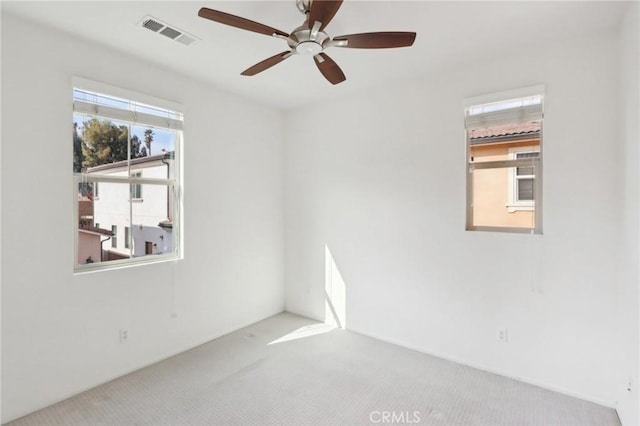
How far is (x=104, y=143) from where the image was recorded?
275cm

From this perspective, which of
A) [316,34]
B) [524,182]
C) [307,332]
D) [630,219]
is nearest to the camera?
[316,34]

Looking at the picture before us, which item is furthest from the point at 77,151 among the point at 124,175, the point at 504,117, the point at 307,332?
the point at 504,117

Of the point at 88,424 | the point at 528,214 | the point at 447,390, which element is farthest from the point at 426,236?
the point at 88,424

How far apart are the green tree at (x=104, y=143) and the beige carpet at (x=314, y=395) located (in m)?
1.83

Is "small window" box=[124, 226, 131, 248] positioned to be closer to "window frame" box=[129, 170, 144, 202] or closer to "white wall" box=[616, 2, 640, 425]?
"window frame" box=[129, 170, 144, 202]

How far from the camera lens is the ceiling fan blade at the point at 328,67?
213 cm

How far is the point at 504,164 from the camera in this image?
113 inches

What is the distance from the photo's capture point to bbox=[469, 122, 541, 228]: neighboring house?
2.76 metres

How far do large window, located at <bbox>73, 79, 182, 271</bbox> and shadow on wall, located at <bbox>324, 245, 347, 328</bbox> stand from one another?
1.70 metres

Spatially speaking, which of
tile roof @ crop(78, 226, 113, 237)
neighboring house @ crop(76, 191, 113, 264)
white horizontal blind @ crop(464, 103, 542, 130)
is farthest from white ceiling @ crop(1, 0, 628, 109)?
tile roof @ crop(78, 226, 113, 237)

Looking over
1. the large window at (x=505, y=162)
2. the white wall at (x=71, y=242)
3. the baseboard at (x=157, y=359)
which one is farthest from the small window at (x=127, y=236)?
the large window at (x=505, y=162)

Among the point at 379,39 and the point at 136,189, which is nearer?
the point at 379,39

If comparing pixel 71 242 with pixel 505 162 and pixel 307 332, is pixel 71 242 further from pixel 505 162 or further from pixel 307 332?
pixel 505 162

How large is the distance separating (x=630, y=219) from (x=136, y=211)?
3706mm
